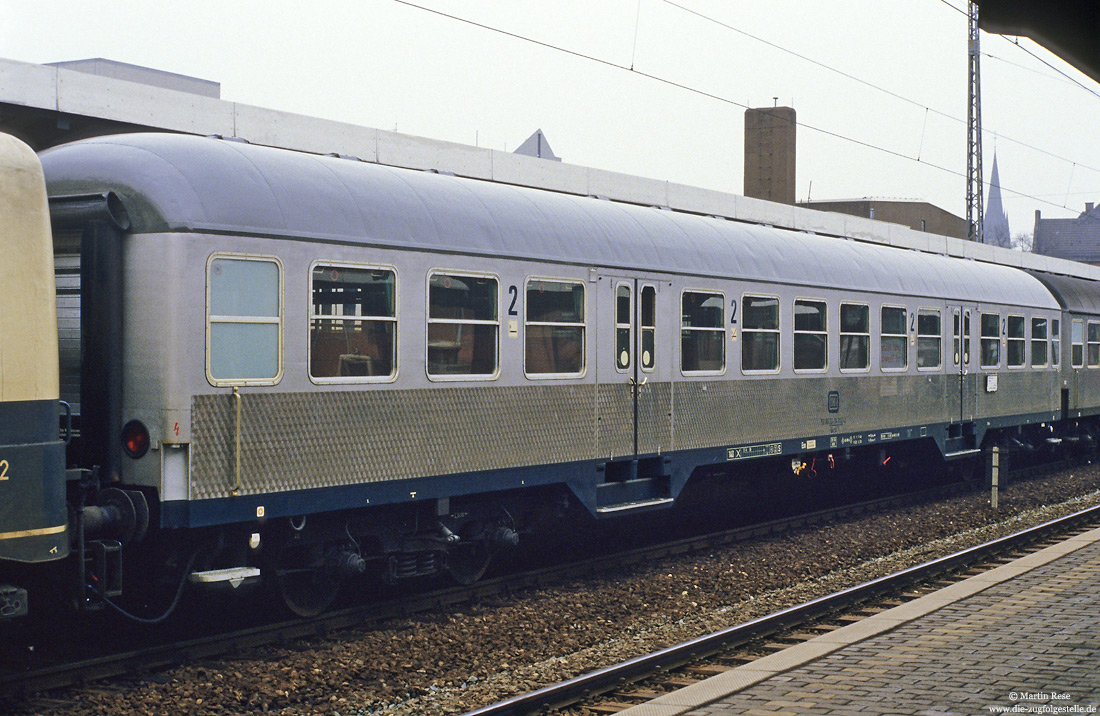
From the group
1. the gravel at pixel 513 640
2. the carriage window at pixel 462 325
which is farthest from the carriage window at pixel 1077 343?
the carriage window at pixel 462 325

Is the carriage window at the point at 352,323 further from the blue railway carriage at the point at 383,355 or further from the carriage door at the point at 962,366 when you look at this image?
the carriage door at the point at 962,366

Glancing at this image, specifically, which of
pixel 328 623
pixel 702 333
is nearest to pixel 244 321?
pixel 328 623

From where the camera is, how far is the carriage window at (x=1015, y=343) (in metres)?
20.2

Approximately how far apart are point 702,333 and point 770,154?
37331 millimetres

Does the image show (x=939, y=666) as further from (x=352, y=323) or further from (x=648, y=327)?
(x=648, y=327)

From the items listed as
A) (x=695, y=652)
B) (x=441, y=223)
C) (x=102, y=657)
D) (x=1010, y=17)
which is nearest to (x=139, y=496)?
(x=102, y=657)

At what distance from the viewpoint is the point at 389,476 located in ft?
30.4

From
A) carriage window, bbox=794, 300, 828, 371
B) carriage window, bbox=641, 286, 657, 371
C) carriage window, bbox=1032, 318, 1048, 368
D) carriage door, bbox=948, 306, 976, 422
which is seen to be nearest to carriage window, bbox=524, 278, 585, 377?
carriage window, bbox=641, 286, 657, 371

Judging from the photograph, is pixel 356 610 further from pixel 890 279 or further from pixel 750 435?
→ pixel 890 279

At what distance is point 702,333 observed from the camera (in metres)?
12.8

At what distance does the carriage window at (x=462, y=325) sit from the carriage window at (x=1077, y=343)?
16108mm

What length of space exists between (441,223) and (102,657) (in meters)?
4.24

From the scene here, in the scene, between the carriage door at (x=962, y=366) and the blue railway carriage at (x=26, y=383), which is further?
the carriage door at (x=962, y=366)

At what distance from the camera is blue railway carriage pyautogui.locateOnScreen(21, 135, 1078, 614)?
7.93 m
